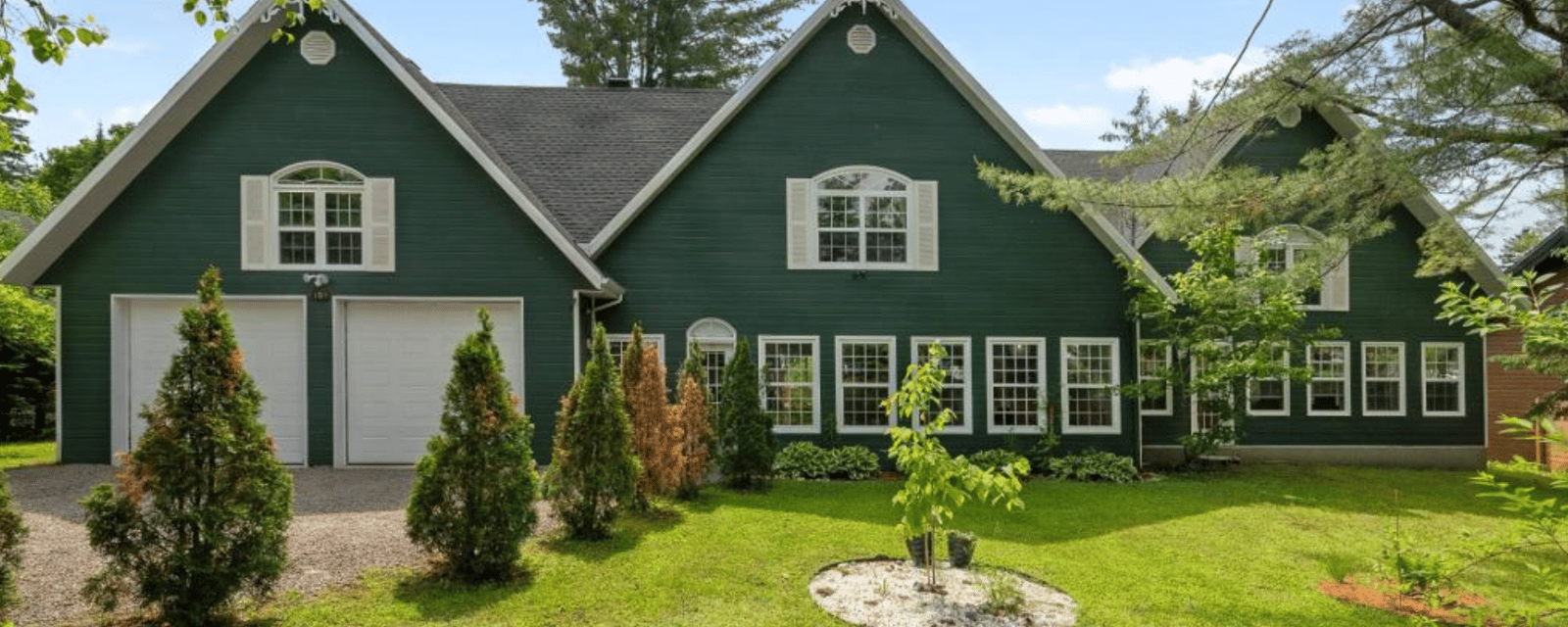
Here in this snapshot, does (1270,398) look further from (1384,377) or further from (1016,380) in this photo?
(1016,380)

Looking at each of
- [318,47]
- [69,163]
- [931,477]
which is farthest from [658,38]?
[69,163]

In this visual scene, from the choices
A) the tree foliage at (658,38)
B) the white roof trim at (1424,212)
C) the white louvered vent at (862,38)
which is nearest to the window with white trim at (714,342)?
the white louvered vent at (862,38)

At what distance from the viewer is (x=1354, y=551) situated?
9.15m

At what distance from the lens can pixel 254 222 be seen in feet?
39.8

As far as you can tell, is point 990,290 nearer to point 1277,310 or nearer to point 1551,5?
point 1277,310

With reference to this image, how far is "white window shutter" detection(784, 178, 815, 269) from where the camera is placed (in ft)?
45.7

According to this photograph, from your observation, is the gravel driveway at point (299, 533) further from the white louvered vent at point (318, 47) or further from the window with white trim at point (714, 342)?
the white louvered vent at point (318, 47)

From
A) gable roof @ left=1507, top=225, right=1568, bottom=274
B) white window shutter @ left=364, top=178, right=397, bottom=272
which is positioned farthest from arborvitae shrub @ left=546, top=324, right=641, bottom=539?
gable roof @ left=1507, top=225, right=1568, bottom=274

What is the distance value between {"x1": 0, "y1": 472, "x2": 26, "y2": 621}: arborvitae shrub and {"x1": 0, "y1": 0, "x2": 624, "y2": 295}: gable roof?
7503mm

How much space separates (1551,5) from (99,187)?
56.4 feet

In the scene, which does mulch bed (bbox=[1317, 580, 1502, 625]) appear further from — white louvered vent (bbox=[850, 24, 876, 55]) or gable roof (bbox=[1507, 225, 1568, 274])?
gable roof (bbox=[1507, 225, 1568, 274])

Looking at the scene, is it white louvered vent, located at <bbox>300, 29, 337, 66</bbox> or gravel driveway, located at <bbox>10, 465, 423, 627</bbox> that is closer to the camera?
gravel driveway, located at <bbox>10, 465, 423, 627</bbox>

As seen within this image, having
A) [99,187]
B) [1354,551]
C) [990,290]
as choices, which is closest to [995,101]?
[990,290]

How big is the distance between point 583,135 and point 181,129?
633 centimetres
